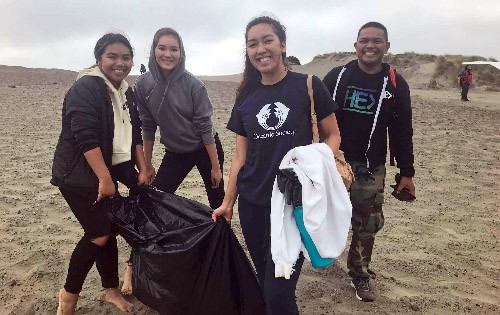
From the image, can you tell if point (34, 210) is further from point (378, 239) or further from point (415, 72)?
point (415, 72)

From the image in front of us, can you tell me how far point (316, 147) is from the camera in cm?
222

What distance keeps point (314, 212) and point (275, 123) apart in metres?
0.56

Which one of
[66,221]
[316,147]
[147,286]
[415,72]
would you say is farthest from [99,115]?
[415,72]

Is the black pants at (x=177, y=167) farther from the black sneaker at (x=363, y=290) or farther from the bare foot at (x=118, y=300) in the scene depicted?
the black sneaker at (x=363, y=290)

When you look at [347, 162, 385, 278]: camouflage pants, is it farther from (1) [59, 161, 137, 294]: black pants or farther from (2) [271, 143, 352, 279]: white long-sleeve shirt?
(1) [59, 161, 137, 294]: black pants

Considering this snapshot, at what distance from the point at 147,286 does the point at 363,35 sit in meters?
2.18

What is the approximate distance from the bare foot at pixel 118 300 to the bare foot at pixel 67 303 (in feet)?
1.11

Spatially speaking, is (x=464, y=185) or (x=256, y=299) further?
(x=464, y=185)

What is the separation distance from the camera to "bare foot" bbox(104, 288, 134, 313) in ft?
10.4

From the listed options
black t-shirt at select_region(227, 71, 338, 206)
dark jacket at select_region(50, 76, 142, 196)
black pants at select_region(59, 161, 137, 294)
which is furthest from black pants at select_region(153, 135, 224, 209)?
black t-shirt at select_region(227, 71, 338, 206)

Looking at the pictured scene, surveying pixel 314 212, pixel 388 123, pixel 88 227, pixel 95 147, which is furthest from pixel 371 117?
pixel 88 227

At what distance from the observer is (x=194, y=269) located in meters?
2.58

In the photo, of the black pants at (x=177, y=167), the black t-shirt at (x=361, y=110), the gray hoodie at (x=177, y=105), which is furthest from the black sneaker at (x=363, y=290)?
the gray hoodie at (x=177, y=105)

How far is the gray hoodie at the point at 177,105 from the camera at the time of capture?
3.31 metres
